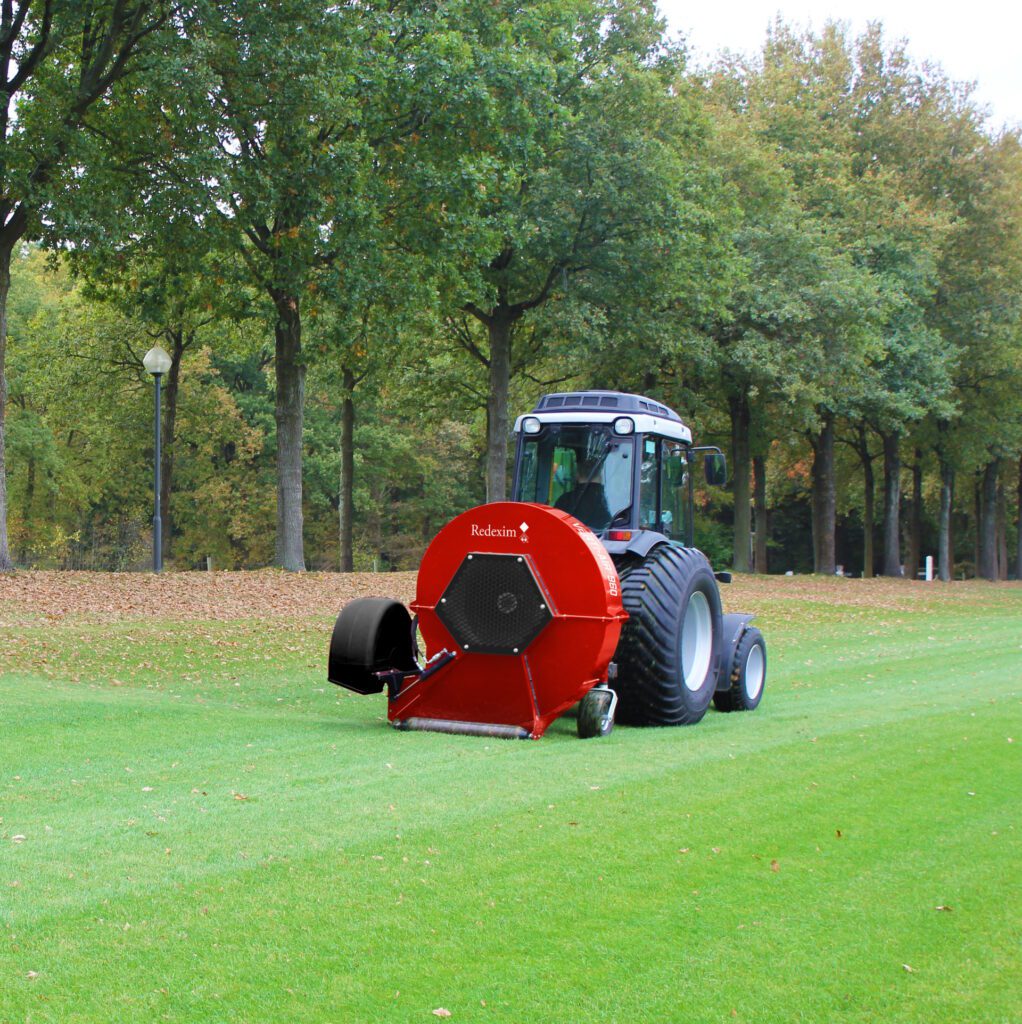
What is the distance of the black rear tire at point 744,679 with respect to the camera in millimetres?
12531

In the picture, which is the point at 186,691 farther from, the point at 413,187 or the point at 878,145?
the point at 878,145

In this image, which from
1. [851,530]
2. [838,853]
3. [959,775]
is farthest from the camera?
[851,530]

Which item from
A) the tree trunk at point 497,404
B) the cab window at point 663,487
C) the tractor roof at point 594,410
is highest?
the tree trunk at point 497,404

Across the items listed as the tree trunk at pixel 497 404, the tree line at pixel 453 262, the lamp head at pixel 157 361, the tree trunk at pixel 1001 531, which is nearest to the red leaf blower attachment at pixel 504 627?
the tree line at pixel 453 262

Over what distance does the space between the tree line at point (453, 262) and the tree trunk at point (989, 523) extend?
0.24 m

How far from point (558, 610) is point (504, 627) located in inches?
19.6

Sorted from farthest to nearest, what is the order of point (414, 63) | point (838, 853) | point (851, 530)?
Answer: point (851, 530) < point (414, 63) < point (838, 853)

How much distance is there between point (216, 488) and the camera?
50344 millimetres

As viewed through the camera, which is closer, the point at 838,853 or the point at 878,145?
the point at 838,853

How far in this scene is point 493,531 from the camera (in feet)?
34.1

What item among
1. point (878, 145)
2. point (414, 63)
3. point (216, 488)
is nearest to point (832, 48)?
point (878, 145)

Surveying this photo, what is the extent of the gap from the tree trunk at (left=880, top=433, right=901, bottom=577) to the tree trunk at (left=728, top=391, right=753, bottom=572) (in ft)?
28.2

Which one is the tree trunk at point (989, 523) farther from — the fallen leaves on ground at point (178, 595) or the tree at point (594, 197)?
the fallen leaves on ground at point (178, 595)

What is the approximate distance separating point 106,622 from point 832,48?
3591cm
